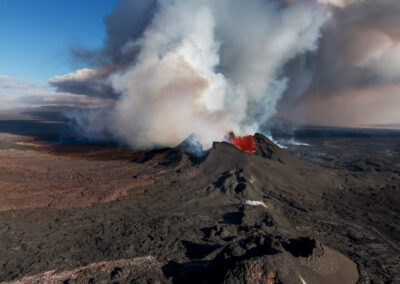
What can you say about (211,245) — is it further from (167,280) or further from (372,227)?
(372,227)

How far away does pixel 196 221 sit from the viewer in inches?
600

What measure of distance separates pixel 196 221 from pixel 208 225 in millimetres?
879

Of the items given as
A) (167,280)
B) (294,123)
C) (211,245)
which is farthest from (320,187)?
(294,123)

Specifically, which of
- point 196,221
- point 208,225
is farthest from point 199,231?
point 196,221

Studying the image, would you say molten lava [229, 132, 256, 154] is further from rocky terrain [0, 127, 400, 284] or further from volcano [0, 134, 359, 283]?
volcano [0, 134, 359, 283]

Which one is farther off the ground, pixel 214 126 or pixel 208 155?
pixel 214 126

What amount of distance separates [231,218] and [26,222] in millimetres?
12130

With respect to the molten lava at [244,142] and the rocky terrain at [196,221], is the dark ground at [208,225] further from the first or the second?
the molten lava at [244,142]

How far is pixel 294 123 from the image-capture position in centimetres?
11175

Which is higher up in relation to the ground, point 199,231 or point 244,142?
point 244,142

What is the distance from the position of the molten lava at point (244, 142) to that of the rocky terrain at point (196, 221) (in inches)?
116

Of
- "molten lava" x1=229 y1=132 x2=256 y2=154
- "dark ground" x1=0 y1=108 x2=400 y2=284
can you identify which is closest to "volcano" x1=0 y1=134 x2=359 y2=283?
"dark ground" x1=0 y1=108 x2=400 y2=284

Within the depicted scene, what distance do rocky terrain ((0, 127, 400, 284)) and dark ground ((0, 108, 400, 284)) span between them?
64mm

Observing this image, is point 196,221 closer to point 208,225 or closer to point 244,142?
point 208,225
